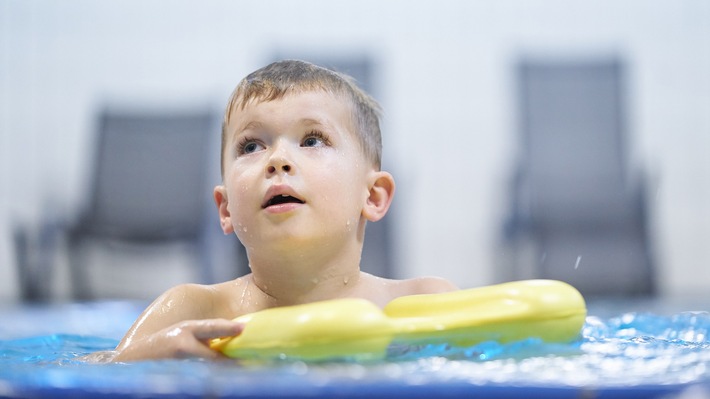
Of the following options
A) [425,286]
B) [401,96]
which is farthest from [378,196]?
[401,96]

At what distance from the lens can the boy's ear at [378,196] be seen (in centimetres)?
152

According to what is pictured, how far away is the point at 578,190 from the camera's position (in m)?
4.37

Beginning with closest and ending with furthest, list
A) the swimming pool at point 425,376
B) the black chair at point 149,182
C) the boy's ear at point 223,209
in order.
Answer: the swimming pool at point 425,376, the boy's ear at point 223,209, the black chair at point 149,182

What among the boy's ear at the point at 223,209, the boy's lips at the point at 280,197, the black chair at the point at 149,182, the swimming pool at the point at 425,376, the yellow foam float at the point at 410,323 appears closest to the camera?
the swimming pool at the point at 425,376

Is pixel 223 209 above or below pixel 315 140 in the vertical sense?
below

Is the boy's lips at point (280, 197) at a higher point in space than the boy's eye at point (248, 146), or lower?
lower

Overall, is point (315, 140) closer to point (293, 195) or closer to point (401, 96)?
point (293, 195)

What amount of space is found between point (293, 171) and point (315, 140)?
108 millimetres

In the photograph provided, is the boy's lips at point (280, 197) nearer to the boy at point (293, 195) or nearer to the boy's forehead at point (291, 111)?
the boy at point (293, 195)

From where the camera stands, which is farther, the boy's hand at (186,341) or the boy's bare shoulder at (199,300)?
the boy's bare shoulder at (199,300)

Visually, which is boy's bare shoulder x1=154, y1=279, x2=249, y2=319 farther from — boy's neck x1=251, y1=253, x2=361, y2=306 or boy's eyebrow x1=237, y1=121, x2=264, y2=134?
boy's eyebrow x1=237, y1=121, x2=264, y2=134

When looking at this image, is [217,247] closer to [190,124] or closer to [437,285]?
[190,124]

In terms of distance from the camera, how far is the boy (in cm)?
130

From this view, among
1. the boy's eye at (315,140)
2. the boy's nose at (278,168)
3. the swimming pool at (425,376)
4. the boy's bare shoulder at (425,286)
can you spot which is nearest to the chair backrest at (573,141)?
the boy's bare shoulder at (425,286)
